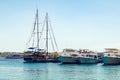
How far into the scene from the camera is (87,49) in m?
164

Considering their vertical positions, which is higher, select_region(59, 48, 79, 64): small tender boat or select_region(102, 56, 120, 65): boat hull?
select_region(59, 48, 79, 64): small tender boat

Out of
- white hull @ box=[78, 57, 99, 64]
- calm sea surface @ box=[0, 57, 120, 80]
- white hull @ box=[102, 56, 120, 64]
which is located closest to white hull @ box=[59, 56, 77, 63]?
white hull @ box=[78, 57, 99, 64]

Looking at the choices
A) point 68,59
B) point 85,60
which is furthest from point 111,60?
point 68,59

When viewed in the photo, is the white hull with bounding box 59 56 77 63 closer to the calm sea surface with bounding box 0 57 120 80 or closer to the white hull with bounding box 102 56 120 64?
the white hull with bounding box 102 56 120 64

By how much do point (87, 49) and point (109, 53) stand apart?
31.8m

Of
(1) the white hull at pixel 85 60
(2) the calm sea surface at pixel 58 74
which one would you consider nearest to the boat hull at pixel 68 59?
(1) the white hull at pixel 85 60

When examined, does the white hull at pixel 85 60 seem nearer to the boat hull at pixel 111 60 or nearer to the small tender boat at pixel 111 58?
the small tender boat at pixel 111 58

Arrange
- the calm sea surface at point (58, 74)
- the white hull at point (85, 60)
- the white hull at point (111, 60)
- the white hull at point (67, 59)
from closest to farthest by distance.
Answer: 1. the calm sea surface at point (58, 74)
2. the white hull at point (111, 60)
3. the white hull at point (67, 59)
4. the white hull at point (85, 60)

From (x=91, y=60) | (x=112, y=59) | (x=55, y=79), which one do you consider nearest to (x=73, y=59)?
(x=91, y=60)

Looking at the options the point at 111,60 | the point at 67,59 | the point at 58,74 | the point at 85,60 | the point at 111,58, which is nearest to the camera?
the point at 58,74

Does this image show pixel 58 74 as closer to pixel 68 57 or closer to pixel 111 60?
pixel 111 60

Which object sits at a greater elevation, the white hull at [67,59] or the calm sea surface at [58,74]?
the white hull at [67,59]

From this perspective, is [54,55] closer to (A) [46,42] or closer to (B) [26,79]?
(A) [46,42]

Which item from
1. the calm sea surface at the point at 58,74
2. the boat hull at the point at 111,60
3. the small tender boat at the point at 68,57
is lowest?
the calm sea surface at the point at 58,74
